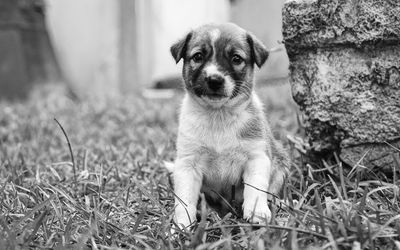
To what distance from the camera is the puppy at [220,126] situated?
3.84 meters

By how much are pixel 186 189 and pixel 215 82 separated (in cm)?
68

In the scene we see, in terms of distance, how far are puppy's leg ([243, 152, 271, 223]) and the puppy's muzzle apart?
19.6 inches

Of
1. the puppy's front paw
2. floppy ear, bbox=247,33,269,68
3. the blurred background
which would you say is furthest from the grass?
the blurred background

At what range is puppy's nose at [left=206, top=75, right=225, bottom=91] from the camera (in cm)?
375

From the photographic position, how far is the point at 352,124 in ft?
14.0

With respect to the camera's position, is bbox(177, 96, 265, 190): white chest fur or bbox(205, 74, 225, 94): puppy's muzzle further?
bbox(177, 96, 265, 190): white chest fur

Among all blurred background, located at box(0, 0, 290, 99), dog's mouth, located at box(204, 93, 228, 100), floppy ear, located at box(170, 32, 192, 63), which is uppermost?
floppy ear, located at box(170, 32, 192, 63)

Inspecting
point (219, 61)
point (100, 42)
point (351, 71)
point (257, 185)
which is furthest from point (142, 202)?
point (100, 42)

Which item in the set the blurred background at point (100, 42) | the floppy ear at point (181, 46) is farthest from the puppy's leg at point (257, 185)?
the blurred background at point (100, 42)

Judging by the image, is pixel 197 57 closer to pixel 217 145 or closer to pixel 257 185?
pixel 217 145

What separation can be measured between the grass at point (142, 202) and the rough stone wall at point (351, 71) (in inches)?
7.7

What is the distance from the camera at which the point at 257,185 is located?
3.81 meters

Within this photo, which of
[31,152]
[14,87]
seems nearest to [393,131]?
[31,152]

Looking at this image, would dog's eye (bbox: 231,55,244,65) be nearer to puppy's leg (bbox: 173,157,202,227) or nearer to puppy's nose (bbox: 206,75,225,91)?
puppy's nose (bbox: 206,75,225,91)
